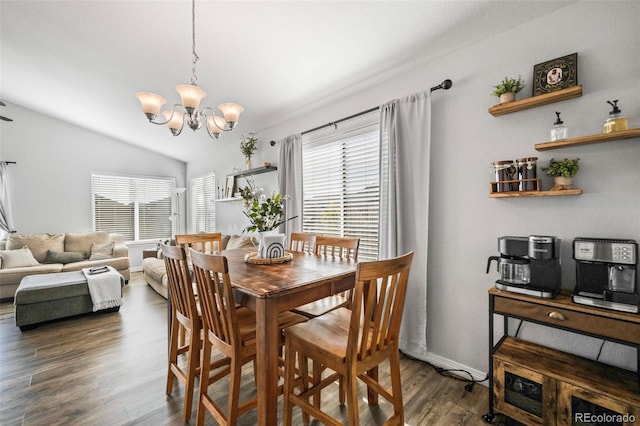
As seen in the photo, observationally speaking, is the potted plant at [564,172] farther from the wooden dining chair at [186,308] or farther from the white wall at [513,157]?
the wooden dining chair at [186,308]

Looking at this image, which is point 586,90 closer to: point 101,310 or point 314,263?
point 314,263

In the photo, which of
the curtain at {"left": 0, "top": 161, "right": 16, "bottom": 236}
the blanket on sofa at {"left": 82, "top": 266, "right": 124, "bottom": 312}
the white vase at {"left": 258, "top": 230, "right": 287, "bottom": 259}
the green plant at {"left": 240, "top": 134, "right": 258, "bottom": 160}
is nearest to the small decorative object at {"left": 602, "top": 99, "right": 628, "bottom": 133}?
the white vase at {"left": 258, "top": 230, "right": 287, "bottom": 259}

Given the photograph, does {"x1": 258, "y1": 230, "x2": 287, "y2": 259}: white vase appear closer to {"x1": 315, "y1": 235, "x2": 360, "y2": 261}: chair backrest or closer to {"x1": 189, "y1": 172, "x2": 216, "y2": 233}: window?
{"x1": 315, "y1": 235, "x2": 360, "y2": 261}: chair backrest

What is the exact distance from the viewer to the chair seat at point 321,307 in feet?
6.29

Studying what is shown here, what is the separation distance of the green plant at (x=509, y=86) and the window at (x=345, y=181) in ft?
3.60

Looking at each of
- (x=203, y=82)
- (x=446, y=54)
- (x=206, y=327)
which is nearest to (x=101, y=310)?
(x=206, y=327)

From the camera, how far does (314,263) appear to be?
196cm

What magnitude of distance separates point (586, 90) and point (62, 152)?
7719 millimetres

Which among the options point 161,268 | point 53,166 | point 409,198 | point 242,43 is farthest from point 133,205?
point 409,198

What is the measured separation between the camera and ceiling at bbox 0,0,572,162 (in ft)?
6.35

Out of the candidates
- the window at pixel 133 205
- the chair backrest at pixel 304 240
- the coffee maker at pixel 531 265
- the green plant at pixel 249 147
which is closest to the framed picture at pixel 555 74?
the coffee maker at pixel 531 265

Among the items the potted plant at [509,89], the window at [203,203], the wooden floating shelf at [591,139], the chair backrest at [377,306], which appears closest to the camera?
the chair backrest at [377,306]

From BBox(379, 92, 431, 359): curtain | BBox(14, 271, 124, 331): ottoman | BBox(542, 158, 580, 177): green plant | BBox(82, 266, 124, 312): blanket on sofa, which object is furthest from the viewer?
BBox(82, 266, 124, 312): blanket on sofa

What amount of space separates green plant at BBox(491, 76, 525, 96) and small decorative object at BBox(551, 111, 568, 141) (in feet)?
1.02
